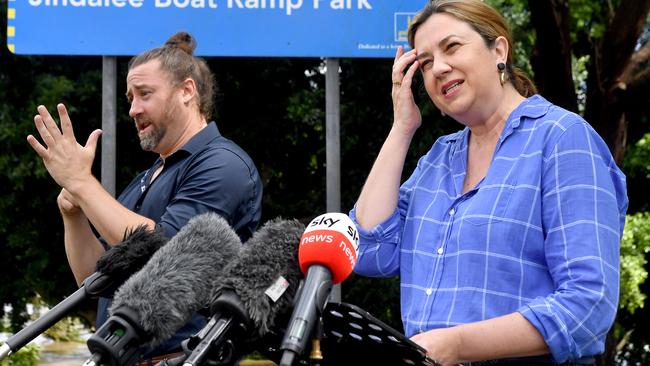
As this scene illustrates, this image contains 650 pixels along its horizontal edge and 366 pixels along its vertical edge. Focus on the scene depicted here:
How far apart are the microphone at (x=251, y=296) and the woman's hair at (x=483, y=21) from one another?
876 mm

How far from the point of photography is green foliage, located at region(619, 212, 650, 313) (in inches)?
325

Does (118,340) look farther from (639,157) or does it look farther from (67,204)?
(639,157)

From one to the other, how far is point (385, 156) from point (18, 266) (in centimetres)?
663

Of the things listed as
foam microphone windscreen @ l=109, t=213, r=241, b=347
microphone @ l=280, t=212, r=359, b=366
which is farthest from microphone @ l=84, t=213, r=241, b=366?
microphone @ l=280, t=212, r=359, b=366

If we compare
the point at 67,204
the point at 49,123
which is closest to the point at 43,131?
the point at 49,123

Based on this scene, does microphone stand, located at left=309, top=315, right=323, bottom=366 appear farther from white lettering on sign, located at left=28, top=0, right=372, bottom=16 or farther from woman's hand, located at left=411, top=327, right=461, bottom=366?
white lettering on sign, located at left=28, top=0, right=372, bottom=16

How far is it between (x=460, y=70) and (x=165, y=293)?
3.09 ft

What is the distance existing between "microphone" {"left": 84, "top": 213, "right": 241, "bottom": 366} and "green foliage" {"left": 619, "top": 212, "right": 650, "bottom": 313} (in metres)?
7.25

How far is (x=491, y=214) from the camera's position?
6.31 feet

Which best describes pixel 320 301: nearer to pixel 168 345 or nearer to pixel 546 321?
pixel 546 321

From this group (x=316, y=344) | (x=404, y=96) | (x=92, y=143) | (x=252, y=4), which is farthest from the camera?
(x=252, y=4)

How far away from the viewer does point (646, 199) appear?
10148 mm

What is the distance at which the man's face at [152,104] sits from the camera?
3.03 m

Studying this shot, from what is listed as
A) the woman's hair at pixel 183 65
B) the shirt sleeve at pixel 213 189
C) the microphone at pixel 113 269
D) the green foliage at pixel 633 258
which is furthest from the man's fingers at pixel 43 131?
the green foliage at pixel 633 258
